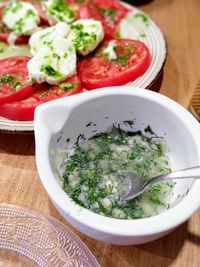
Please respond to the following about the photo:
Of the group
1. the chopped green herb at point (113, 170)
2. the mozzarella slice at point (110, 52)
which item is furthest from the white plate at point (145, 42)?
the chopped green herb at point (113, 170)

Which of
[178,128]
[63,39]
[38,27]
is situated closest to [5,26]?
[38,27]

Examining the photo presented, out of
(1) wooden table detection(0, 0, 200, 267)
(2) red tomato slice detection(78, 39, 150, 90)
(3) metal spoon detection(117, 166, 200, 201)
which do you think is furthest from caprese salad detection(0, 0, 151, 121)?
(3) metal spoon detection(117, 166, 200, 201)

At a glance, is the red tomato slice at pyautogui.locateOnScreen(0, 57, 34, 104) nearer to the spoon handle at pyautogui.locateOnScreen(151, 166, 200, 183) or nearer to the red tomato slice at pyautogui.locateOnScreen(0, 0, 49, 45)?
the red tomato slice at pyautogui.locateOnScreen(0, 0, 49, 45)

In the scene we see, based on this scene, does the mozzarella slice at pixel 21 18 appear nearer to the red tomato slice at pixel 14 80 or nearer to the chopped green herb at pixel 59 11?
the chopped green herb at pixel 59 11

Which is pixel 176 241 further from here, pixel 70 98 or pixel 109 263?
pixel 70 98

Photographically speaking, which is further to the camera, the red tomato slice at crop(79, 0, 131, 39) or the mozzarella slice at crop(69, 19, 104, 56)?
the red tomato slice at crop(79, 0, 131, 39)

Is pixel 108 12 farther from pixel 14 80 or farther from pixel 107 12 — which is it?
pixel 14 80

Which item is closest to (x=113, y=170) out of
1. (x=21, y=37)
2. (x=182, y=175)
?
(x=182, y=175)
